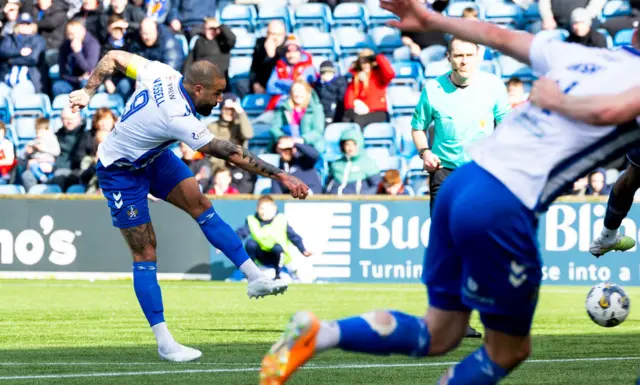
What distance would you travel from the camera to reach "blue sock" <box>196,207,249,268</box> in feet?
29.5

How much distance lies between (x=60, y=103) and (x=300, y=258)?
631cm

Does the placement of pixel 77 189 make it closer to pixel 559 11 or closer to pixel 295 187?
pixel 559 11

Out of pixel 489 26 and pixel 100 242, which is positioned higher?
pixel 489 26

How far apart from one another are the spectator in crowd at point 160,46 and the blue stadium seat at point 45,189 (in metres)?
2.83

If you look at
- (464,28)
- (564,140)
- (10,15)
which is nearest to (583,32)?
(10,15)

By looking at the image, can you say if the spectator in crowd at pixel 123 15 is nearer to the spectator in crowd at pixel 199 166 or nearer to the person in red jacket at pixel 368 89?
the spectator in crowd at pixel 199 166

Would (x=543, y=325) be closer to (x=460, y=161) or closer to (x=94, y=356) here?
(x=460, y=161)

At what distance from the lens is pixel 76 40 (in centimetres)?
2097

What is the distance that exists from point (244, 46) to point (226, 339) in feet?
42.1

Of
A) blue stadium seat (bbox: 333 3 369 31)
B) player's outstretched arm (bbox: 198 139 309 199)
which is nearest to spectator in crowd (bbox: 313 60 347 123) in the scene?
blue stadium seat (bbox: 333 3 369 31)

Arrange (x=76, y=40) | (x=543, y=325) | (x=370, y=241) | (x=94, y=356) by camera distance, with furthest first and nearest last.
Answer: (x=76, y=40), (x=370, y=241), (x=543, y=325), (x=94, y=356)

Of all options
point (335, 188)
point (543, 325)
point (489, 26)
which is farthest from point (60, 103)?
point (489, 26)

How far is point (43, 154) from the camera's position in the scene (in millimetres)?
19625

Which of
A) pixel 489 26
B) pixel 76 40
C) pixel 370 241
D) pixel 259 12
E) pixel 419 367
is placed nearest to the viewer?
pixel 489 26
